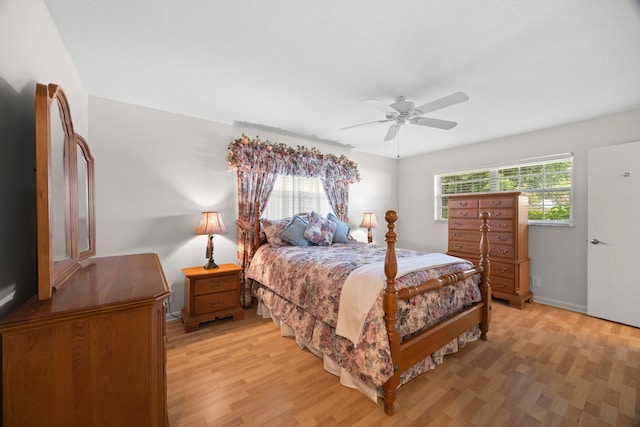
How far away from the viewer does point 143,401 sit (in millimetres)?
924

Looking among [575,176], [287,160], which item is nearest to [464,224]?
[575,176]

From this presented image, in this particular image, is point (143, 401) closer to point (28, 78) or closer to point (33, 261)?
point (33, 261)

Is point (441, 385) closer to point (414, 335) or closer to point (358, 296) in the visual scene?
point (414, 335)

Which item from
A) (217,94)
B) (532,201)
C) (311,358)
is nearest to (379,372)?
(311,358)

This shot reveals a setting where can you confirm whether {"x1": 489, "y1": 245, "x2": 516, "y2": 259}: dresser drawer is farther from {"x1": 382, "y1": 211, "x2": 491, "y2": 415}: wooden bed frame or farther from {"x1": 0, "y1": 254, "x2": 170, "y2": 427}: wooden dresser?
{"x1": 0, "y1": 254, "x2": 170, "y2": 427}: wooden dresser

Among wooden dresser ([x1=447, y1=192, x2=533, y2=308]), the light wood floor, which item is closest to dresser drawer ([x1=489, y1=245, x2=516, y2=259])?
wooden dresser ([x1=447, y1=192, x2=533, y2=308])

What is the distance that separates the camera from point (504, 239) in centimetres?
358

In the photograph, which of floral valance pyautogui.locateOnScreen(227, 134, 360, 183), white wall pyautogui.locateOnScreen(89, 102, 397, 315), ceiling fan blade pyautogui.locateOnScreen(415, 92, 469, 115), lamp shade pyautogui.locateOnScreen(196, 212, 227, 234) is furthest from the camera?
floral valance pyautogui.locateOnScreen(227, 134, 360, 183)

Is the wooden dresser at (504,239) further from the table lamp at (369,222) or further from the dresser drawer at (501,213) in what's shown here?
the table lamp at (369,222)

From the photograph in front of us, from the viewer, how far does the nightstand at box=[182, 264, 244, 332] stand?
2.80m

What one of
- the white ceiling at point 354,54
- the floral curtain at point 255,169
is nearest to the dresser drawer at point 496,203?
the white ceiling at point 354,54

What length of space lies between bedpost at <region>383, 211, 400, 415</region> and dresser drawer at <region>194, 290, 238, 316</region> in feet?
6.47

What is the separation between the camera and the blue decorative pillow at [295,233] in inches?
132

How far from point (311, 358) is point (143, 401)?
1.60 m
